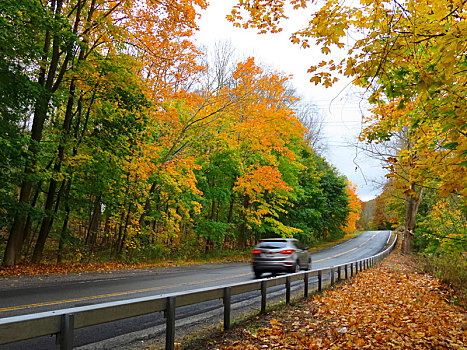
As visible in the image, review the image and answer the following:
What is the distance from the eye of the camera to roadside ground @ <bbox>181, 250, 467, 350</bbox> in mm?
4699

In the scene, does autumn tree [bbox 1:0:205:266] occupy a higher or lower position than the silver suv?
higher

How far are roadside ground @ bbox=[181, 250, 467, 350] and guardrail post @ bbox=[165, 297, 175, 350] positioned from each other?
37 cm

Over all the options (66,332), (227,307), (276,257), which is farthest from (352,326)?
(276,257)

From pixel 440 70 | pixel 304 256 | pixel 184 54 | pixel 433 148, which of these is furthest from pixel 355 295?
pixel 184 54

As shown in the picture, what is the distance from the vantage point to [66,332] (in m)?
2.98

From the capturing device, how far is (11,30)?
377 inches

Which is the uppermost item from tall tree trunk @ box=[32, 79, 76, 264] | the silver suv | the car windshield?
tall tree trunk @ box=[32, 79, 76, 264]

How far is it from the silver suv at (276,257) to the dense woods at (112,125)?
591 centimetres

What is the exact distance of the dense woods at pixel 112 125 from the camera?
10758mm

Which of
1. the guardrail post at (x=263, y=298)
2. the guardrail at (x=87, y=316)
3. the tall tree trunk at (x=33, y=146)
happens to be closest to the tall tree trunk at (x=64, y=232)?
the tall tree trunk at (x=33, y=146)

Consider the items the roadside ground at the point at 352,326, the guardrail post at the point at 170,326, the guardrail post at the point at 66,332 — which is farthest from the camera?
the roadside ground at the point at 352,326

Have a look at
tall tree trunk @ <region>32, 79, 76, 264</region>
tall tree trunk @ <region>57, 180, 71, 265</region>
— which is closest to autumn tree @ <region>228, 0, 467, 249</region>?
tall tree trunk @ <region>32, 79, 76, 264</region>

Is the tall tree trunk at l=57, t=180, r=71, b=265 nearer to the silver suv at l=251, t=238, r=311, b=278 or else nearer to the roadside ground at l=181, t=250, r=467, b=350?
the silver suv at l=251, t=238, r=311, b=278

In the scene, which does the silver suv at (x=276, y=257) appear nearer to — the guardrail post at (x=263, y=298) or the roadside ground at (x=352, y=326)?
the roadside ground at (x=352, y=326)
